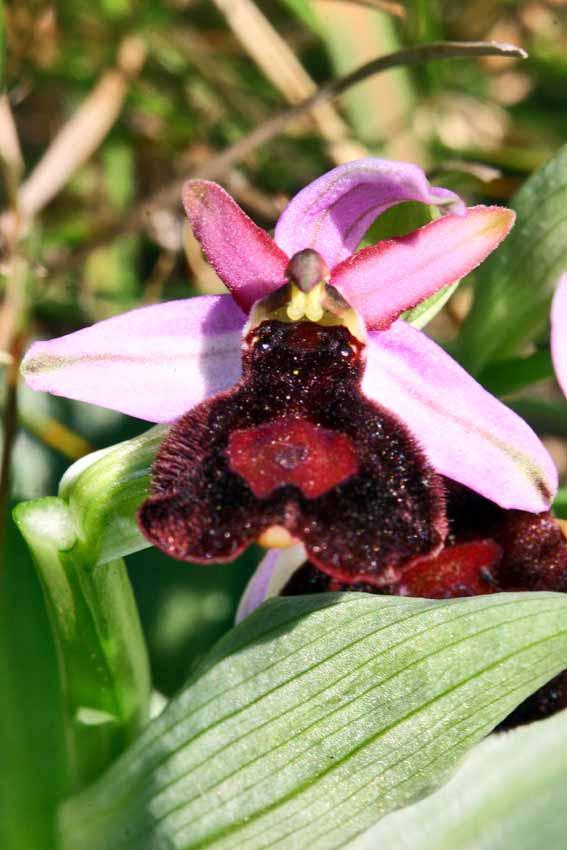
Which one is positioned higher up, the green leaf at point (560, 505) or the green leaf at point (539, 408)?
the green leaf at point (560, 505)

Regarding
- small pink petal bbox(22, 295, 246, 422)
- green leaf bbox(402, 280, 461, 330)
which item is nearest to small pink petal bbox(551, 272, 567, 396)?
green leaf bbox(402, 280, 461, 330)

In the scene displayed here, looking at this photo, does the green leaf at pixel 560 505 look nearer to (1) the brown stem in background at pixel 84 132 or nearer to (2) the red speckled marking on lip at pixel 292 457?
(2) the red speckled marking on lip at pixel 292 457

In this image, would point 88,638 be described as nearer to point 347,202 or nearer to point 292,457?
point 292,457

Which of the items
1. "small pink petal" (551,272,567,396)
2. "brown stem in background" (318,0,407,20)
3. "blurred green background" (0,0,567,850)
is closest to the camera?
"small pink petal" (551,272,567,396)

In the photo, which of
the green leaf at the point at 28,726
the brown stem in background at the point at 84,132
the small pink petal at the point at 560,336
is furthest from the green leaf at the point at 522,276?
the brown stem in background at the point at 84,132

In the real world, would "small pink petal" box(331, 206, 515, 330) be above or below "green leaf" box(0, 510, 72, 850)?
above

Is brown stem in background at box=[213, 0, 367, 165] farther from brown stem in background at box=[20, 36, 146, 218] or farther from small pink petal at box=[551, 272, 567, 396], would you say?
small pink petal at box=[551, 272, 567, 396]

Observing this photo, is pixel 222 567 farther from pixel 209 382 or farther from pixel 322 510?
pixel 322 510

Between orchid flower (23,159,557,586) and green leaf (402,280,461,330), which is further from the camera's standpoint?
green leaf (402,280,461,330)
